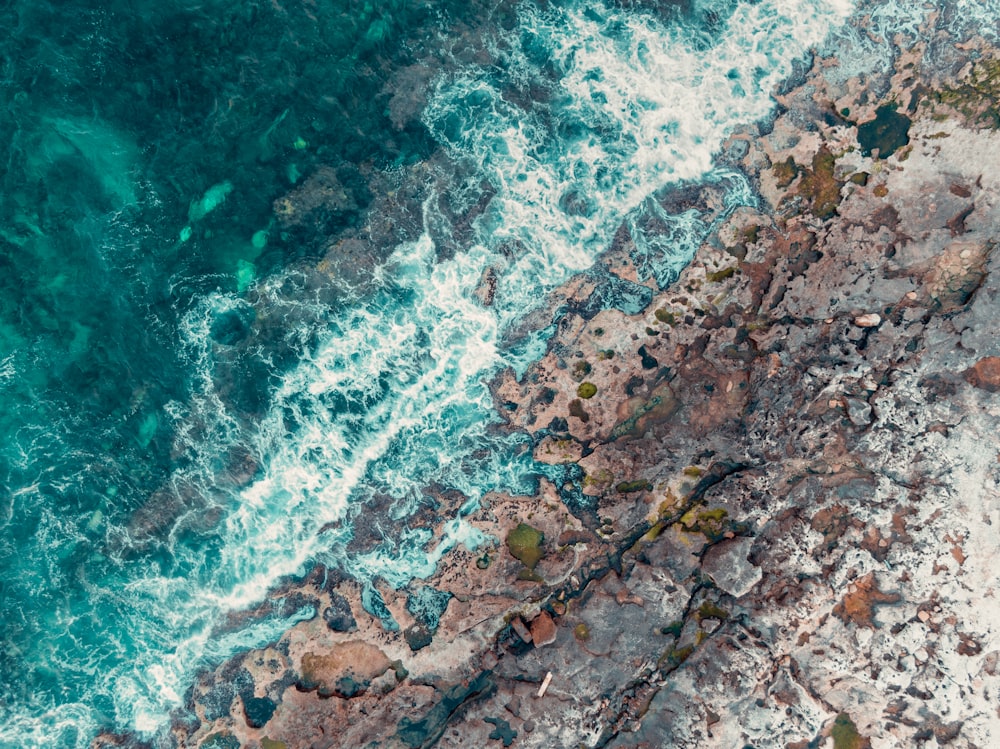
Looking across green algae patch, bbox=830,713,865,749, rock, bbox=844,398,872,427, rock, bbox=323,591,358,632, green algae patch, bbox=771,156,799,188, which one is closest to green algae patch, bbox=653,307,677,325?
green algae patch, bbox=771,156,799,188

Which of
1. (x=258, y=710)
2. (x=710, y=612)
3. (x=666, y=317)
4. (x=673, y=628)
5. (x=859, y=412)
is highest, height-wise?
(x=859, y=412)

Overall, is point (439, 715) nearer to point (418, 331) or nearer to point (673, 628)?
point (673, 628)

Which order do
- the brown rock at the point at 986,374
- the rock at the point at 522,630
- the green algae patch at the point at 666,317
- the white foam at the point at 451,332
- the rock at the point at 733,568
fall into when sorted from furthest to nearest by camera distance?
1. the white foam at the point at 451,332
2. the green algae patch at the point at 666,317
3. the rock at the point at 522,630
4. the rock at the point at 733,568
5. the brown rock at the point at 986,374

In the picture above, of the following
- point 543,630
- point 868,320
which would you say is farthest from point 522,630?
point 868,320

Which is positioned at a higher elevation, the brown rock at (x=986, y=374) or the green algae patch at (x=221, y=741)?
the brown rock at (x=986, y=374)

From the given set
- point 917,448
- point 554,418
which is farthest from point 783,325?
point 554,418

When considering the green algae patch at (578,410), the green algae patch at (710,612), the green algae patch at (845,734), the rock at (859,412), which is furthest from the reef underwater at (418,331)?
the green algae patch at (845,734)

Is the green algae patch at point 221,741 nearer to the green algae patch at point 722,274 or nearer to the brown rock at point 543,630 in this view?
the brown rock at point 543,630
